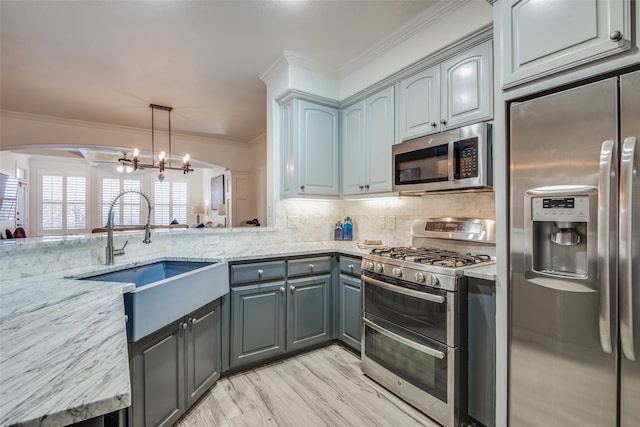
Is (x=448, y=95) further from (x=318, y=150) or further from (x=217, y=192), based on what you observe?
(x=217, y=192)

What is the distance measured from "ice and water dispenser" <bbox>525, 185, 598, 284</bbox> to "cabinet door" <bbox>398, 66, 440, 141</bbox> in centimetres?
105

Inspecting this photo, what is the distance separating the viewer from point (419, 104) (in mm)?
2350

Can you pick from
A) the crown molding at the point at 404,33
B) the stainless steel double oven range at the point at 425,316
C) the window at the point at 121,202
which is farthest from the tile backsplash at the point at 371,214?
the window at the point at 121,202

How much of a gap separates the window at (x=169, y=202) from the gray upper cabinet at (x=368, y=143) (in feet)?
26.3

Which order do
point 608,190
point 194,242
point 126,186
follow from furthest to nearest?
1. point 126,186
2. point 194,242
3. point 608,190

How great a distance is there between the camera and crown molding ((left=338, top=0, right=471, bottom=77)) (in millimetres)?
2123

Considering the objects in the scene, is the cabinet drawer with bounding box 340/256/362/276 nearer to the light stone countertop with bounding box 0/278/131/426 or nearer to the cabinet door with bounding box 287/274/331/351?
the cabinet door with bounding box 287/274/331/351

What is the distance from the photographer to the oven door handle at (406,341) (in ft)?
5.71

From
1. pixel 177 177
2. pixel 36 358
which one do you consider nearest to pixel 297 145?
pixel 36 358

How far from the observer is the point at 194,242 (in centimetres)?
267

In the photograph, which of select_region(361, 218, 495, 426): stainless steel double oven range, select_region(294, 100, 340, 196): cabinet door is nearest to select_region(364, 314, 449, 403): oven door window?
select_region(361, 218, 495, 426): stainless steel double oven range

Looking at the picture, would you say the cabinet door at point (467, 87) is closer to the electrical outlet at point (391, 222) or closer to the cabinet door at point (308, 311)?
the electrical outlet at point (391, 222)

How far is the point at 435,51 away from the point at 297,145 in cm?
138

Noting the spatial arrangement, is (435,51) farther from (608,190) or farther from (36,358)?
(36,358)
